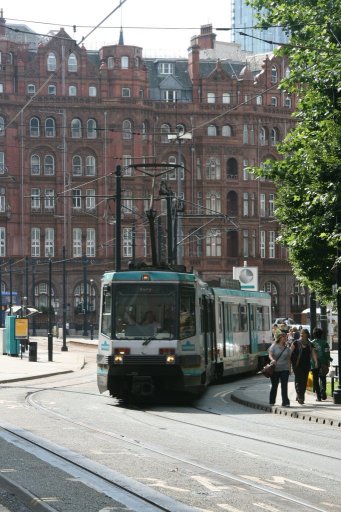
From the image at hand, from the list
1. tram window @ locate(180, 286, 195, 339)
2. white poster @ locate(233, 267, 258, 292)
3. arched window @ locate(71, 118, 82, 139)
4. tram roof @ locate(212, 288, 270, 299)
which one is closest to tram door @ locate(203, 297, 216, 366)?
tram roof @ locate(212, 288, 270, 299)

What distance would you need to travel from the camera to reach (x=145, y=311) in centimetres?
2759

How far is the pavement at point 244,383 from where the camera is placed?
25.9 m

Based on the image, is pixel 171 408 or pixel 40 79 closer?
pixel 171 408

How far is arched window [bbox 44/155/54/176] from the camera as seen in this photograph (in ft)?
353

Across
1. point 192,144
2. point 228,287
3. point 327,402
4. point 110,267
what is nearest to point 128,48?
point 192,144

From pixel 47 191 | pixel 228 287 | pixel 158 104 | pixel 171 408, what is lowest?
pixel 171 408

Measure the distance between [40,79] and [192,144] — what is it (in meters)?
13.9

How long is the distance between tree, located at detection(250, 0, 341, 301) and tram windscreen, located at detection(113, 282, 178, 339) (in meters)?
3.52

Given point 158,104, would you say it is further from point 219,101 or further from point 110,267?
point 110,267

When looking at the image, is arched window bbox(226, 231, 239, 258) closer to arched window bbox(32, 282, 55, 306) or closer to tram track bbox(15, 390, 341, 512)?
arched window bbox(32, 282, 55, 306)

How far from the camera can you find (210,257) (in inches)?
4323

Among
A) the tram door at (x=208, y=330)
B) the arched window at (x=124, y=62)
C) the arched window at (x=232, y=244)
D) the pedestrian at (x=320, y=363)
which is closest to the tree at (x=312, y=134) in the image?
the pedestrian at (x=320, y=363)

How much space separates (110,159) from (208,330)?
7755cm

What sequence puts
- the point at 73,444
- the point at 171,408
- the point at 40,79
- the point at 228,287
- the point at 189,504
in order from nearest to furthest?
the point at 189,504
the point at 73,444
the point at 171,408
the point at 228,287
the point at 40,79
